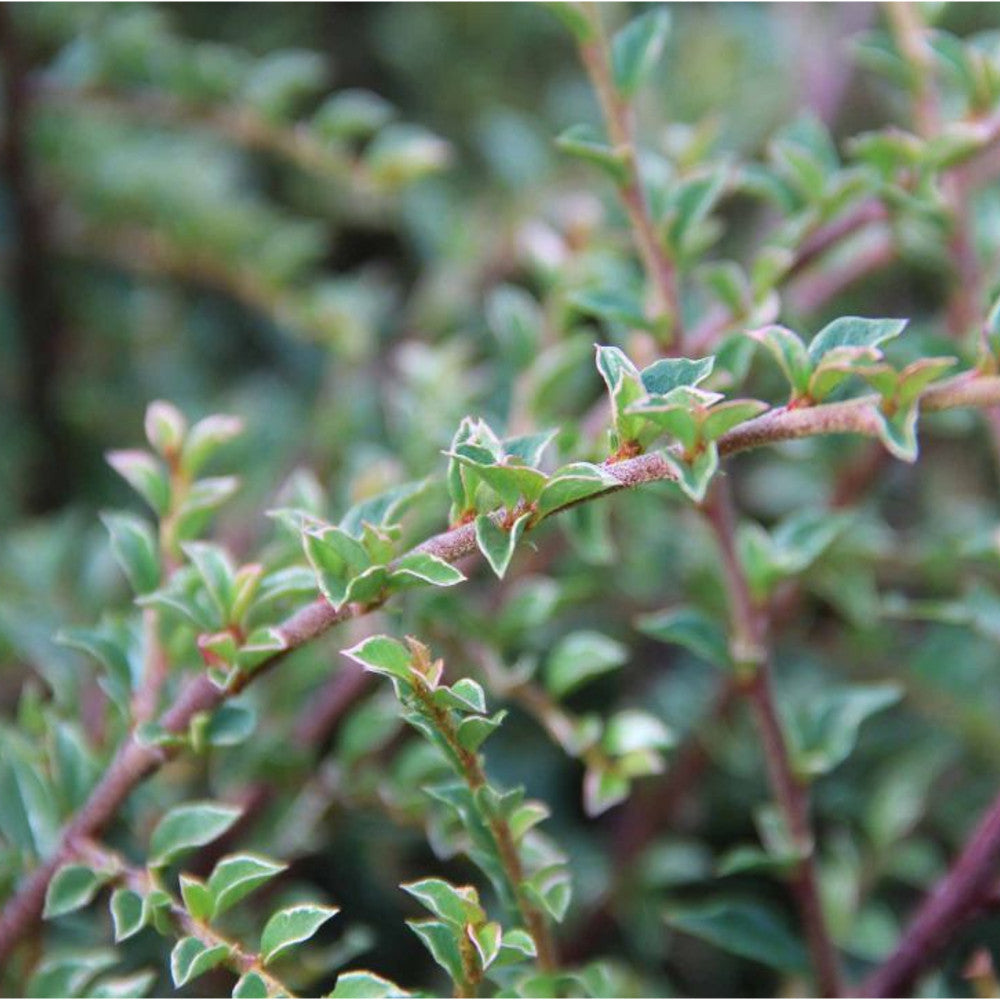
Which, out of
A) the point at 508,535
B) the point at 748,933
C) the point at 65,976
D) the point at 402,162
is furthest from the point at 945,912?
the point at 402,162

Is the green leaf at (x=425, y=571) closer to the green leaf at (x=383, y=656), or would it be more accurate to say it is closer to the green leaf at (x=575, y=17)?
the green leaf at (x=383, y=656)

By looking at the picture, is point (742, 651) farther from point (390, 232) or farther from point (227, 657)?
point (390, 232)

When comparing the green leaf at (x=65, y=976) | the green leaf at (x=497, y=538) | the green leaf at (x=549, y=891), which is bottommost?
the green leaf at (x=65, y=976)

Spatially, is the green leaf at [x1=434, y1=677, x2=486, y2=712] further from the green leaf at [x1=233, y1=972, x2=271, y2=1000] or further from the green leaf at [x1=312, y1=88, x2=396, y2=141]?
the green leaf at [x1=312, y1=88, x2=396, y2=141]

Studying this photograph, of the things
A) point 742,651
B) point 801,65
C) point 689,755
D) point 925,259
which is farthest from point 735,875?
point 801,65

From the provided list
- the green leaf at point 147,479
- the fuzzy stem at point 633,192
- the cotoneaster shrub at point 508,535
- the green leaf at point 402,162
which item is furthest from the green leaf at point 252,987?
the green leaf at point 402,162

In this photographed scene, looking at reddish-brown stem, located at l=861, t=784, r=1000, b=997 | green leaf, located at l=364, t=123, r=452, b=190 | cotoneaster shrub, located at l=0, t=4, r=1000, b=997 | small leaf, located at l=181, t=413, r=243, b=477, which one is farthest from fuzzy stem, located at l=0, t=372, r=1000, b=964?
green leaf, located at l=364, t=123, r=452, b=190
